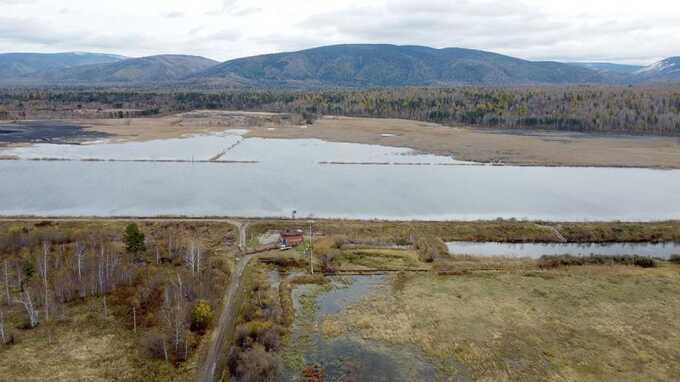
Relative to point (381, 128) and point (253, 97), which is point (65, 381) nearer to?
point (381, 128)

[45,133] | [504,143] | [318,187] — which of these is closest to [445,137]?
[504,143]

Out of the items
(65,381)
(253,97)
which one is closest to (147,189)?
(65,381)

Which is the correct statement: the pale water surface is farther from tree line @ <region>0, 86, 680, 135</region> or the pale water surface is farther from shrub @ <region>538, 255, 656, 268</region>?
tree line @ <region>0, 86, 680, 135</region>

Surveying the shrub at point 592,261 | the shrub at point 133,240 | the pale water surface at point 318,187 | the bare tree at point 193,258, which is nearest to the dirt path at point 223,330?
the bare tree at point 193,258

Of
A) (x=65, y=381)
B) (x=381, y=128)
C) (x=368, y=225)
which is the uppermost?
(x=381, y=128)

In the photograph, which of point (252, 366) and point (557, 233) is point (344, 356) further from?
point (557, 233)

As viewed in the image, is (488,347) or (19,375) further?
(488,347)
